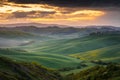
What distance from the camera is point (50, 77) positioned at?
196m

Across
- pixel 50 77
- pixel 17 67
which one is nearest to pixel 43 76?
pixel 50 77

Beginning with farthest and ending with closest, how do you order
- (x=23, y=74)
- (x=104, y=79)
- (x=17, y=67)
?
(x=17, y=67) → (x=23, y=74) → (x=104, y=79)

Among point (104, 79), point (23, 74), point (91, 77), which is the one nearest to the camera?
point (104, 79)

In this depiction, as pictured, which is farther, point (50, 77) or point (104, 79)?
point (50, 77)

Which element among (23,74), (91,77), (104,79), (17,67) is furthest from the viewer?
(17,67)

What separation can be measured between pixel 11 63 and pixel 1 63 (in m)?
7.07

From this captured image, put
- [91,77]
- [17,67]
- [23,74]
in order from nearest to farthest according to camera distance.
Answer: [91,77] < [23,74] < [17,67]

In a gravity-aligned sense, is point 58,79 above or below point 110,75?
below

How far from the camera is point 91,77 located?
16438cm

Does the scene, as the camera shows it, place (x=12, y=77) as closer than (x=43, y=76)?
Yes

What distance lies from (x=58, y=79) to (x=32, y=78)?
3049 centimetres

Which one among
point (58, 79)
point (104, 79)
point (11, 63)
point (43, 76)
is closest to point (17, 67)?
point (11, 63)

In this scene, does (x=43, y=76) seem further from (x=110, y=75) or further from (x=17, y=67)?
(x=110, y=75)

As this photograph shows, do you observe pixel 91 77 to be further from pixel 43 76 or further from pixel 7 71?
pixel 7 71
